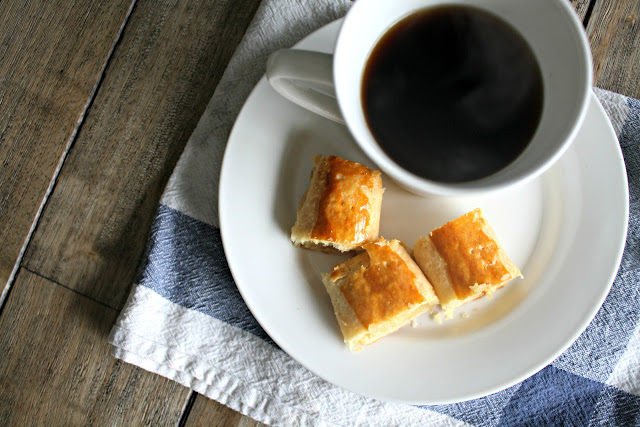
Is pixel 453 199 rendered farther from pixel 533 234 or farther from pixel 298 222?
pixel 298 222

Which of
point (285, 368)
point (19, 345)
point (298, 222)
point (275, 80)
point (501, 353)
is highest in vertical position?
point (275, 80)

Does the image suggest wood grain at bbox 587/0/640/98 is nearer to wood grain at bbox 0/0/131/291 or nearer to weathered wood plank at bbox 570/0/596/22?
weathered wood plank at bbox 570/0/596/22

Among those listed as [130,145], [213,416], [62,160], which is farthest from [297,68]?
[213,416]

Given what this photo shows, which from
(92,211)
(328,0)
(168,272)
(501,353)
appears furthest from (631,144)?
(92,211)

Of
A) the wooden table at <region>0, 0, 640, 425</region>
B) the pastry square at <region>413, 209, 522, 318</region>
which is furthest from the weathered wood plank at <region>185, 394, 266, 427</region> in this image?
the pastry square at <region>413, 209, 522, 318</region>

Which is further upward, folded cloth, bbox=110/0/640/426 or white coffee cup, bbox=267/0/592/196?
white coffee cup, bbox=267/0/592/196
